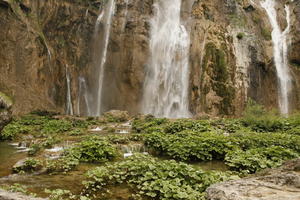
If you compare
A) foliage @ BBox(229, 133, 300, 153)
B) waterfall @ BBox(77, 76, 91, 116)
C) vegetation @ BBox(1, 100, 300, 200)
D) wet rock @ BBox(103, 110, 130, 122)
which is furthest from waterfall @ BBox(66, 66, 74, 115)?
foliage @ BBox(229, 133, 300, 153)

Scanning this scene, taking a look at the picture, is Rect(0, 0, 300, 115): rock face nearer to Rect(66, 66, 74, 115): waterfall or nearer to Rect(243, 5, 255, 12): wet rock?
Rect(243, 5, 255, 12): wet rock

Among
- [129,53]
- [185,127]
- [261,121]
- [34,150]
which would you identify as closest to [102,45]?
[129,53]

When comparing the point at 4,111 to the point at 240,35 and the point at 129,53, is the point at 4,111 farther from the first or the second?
the point at 240,35

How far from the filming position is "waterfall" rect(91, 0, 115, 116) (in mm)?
26609

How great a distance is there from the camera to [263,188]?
2.38 m

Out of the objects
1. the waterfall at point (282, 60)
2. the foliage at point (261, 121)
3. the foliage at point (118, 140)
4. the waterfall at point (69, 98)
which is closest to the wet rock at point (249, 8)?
the waterfall at point (282, 60)

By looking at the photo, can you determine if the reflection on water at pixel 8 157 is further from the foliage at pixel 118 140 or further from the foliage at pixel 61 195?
the foliage at pixel 118 140

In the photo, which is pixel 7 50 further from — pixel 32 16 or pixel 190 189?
pixel 190 189

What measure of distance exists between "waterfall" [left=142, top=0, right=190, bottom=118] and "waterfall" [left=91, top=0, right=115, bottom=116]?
4.53m

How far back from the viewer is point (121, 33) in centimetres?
2728

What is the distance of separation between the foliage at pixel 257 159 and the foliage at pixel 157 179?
46.2 inches

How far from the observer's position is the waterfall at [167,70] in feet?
79.0

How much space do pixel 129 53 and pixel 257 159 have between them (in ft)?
72.3

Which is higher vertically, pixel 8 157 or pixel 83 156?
pixel 83 156
